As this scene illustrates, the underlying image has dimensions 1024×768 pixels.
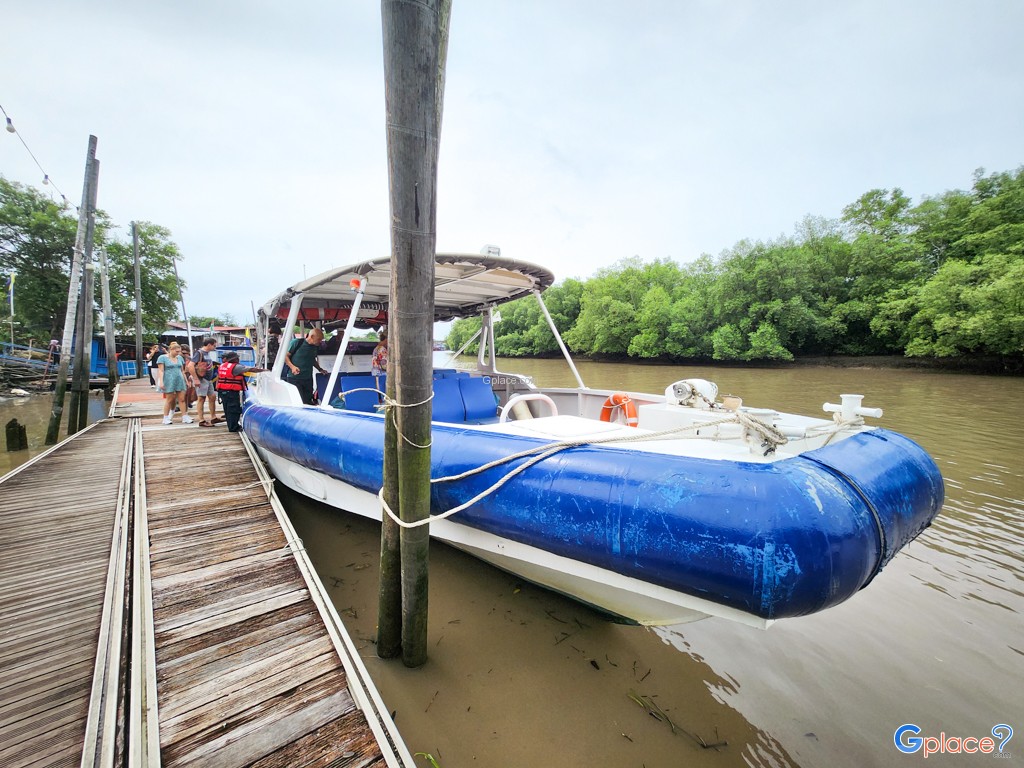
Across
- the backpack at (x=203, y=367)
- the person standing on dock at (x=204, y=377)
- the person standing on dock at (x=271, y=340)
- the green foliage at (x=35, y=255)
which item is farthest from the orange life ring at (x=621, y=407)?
the green foliage at (x=35, y=255)

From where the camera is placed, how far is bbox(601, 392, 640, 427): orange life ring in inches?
164

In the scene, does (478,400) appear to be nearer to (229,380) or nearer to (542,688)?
(542,688)

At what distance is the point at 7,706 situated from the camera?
6.01ft

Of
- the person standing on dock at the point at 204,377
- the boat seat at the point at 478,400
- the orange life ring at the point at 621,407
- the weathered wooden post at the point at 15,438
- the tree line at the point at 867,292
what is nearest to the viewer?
the orange life ring at the point at 621,407

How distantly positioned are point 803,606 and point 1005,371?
31.7m

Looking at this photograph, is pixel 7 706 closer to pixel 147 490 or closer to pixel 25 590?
pixel 25 590

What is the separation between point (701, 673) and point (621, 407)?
2400 mm

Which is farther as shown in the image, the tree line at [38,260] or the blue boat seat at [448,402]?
the tree line at [38,260]

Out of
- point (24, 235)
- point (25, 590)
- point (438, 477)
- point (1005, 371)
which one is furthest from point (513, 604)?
point (24, 235)

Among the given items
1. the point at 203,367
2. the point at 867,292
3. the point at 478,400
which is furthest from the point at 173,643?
the point at 867,292

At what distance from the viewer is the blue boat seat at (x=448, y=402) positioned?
4645 mm

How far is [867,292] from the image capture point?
28938mm

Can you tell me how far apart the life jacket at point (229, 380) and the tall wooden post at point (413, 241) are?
5.46 metres

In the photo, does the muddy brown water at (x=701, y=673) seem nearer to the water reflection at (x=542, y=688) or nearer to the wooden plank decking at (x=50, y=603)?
the water reflection at (x=542, y=688)
